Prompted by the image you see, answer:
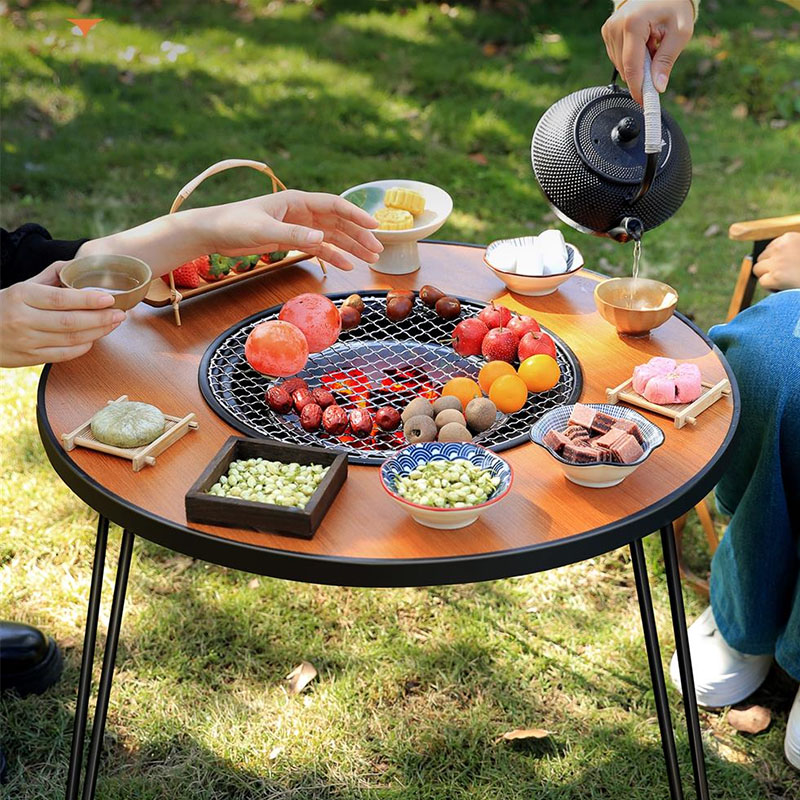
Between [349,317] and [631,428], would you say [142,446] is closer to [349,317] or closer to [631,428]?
[349,317]

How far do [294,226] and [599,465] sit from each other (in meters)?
0.98

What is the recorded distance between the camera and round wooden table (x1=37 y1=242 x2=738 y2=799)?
5.67 ft

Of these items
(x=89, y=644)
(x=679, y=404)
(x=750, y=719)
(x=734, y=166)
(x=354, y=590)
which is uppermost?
(x=679, y=404)

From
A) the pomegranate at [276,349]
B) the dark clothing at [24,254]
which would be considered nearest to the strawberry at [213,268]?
the dark clothing at [24,254]

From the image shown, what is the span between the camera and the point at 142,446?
77.7 inches

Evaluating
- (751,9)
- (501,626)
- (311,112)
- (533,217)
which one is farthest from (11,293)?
(751,9)

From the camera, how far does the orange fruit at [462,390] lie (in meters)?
A: 2.17

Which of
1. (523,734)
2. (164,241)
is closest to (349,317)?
(164,241)

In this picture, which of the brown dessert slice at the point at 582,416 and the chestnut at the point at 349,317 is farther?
the chestnut at the point at 349,317

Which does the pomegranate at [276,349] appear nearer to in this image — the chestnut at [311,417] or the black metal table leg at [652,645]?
the chestnut at [311,417]

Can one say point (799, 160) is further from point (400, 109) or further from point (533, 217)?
point (400, 109)

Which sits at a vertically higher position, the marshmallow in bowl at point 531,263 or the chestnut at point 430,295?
the marshmallow in bowl at point 531,263

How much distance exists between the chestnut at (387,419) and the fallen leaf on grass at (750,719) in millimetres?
1395

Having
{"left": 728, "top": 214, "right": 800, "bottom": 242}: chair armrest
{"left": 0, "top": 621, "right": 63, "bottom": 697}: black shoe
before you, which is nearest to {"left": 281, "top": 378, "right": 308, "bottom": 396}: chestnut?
{"left": 0, "top": 621, "right": 63, "bottom": 697}: black shoe
